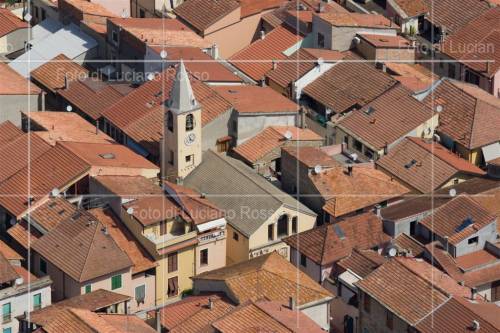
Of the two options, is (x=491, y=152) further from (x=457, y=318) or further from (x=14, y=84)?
(x=14, y=84)

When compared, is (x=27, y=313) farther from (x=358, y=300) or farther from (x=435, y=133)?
(x=435, y=133)

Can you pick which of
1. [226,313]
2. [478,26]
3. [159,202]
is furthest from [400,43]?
[226,313]

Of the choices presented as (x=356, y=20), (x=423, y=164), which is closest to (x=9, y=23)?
(x=356, y=20)

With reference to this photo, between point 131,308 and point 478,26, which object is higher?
point 478,26

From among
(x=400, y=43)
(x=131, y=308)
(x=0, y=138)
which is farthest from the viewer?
(x=400, y=43)

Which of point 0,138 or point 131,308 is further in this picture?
point 0,138

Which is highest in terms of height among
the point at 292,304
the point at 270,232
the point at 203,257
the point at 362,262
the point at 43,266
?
the point at 292,304

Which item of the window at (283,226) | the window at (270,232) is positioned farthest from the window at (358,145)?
the window at (270,232)
